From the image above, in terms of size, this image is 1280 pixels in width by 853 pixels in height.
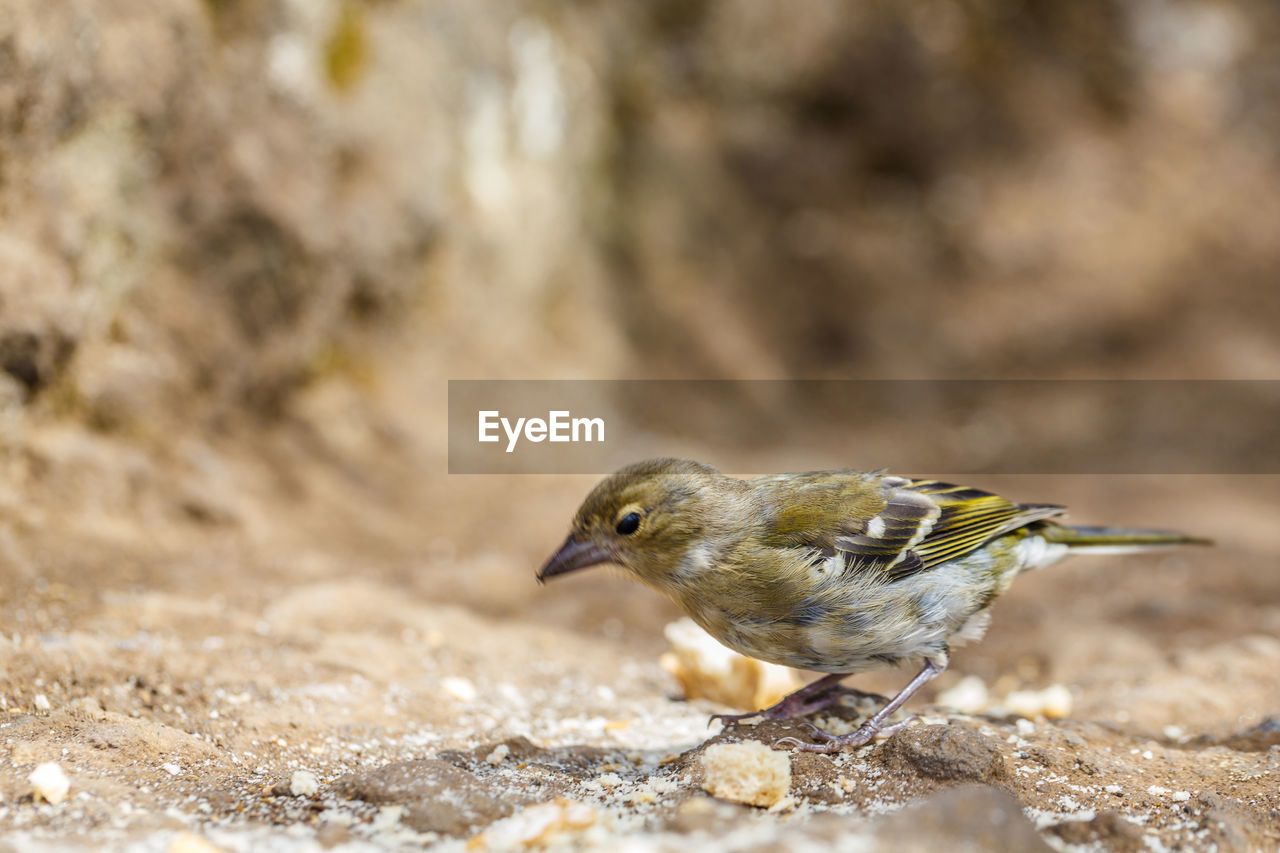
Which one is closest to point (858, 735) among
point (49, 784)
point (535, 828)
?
point (535, 828)

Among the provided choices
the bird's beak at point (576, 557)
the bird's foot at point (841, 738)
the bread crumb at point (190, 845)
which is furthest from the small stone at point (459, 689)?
the bread crumb at point (190, 845)

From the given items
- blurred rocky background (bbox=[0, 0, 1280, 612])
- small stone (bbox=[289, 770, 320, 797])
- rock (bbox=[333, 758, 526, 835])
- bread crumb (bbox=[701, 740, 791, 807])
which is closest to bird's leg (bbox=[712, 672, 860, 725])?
bread crumb (bbox=[701, 740, 791, 807])

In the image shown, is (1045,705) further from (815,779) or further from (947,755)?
(815,779)

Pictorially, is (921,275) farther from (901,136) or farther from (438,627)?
(438,627)

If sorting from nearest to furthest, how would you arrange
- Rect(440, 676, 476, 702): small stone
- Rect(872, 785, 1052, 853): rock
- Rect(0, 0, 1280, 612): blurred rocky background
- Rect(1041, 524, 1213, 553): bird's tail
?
1. Rect(872, 785, 1052, 853): rock
2. Rect(440, 676, 476, 702): small stone
3. Rect(1041, 524, 1213, 553): bird's tail
4. Rect(0, 0, 1280, 612): blurred rocky background

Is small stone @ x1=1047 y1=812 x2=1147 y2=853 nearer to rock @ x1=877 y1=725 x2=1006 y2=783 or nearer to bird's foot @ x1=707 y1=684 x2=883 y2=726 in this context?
rock @ x1=877 y1=725 x2=1006 y2=783

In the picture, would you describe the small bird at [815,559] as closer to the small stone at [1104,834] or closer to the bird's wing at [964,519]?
the bird's wing at [964,519]
